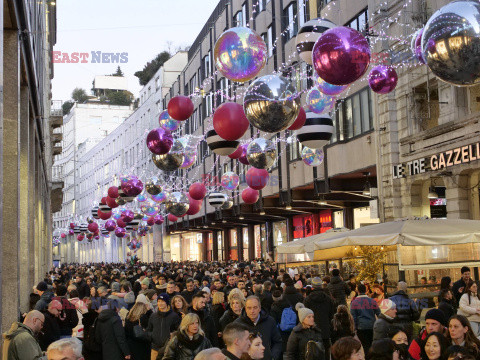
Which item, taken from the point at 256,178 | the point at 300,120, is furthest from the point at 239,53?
the point at 256,178

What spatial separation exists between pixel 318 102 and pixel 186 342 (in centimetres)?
832

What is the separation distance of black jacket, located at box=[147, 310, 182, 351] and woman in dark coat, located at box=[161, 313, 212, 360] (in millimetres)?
2655

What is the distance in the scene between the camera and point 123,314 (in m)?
12.0

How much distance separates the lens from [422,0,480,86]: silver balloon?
238 inches

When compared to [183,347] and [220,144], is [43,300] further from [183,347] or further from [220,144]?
[183,347]

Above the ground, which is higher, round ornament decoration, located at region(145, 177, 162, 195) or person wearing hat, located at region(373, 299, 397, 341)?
round ornament decoration, located at region(145, 177, 162, 195)

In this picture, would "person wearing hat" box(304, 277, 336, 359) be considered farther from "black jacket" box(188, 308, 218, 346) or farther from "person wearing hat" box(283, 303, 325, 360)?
"person wearing hat" box(283, 303, 325, 360)

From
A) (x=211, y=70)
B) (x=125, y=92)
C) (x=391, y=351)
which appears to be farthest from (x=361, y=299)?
(x=125, y=92)

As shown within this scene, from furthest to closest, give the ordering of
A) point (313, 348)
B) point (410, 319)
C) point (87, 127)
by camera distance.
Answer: point (87, 127), point (410, 319), point (313, 348)

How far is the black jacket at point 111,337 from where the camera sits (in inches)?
386

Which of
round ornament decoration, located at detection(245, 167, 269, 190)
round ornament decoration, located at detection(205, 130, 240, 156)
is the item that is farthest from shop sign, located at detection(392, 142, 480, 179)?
round ornament decoration, located at detection(205, 130, 240, 156)

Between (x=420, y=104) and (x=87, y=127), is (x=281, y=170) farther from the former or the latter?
(x=87, y=127)

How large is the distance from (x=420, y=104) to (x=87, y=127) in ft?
315

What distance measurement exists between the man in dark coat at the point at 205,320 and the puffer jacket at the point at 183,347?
100 inches
